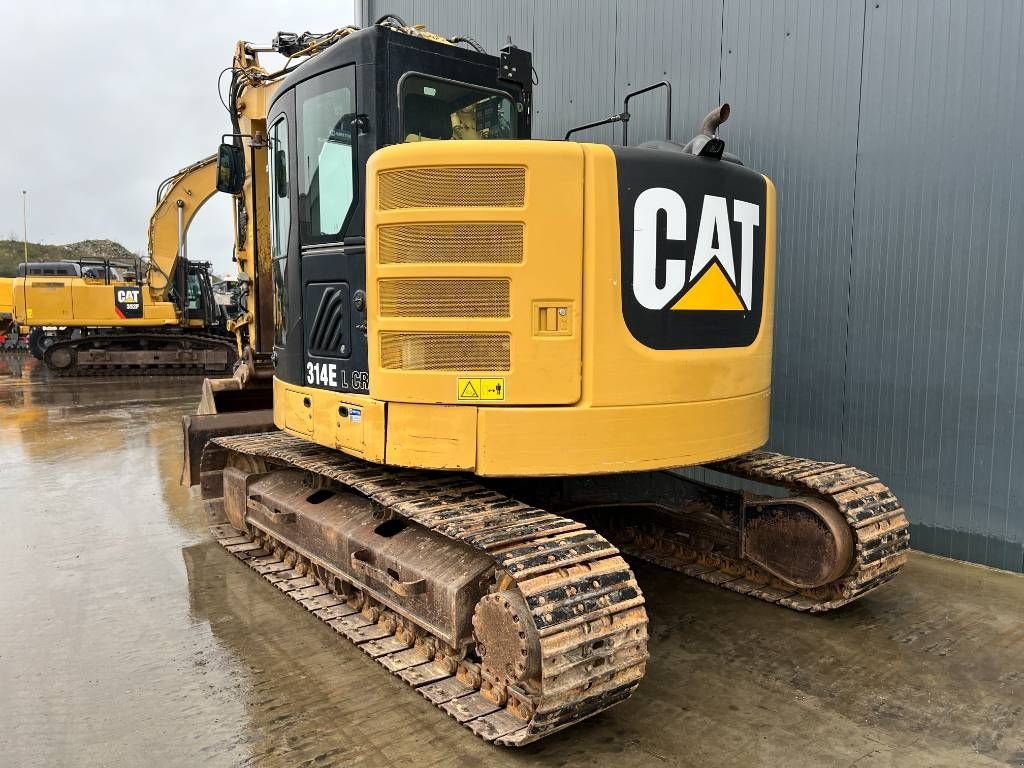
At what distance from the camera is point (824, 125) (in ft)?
21.1

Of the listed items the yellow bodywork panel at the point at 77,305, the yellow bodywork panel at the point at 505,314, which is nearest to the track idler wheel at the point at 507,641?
the yellow bodywork panel at the point at 505,314

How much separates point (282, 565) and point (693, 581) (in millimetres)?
2955

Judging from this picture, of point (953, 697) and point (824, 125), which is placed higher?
point (824, 125)

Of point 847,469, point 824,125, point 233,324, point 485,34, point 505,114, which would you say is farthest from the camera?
point 485,34

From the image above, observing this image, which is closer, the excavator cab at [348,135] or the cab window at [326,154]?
the excavator cab at [348,135]

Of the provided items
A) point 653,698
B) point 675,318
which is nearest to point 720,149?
point 675,318

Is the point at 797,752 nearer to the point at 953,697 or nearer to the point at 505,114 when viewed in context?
the point at 953,697

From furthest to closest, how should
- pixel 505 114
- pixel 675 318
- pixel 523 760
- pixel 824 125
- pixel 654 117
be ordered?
pixel 654 117 < pixel 824 125 < pixel 505 114 < pixel 675 318 < pixel 523 760

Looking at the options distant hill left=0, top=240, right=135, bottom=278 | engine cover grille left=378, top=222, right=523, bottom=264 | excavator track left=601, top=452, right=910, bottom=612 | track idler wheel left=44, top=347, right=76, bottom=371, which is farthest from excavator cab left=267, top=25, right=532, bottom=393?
distant hill left=0, top=240, right=135, bottom=278

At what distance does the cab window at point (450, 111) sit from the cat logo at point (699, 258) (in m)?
1.22

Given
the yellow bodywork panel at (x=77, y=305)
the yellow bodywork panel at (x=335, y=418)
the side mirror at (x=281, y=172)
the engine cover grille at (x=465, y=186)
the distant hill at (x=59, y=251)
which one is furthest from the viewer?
the distant hill at (x=59, y=251)

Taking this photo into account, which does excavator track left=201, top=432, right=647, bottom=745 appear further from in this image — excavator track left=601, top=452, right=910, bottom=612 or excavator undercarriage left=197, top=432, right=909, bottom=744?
excavator track left=601, top=452, right=910, bottom=612

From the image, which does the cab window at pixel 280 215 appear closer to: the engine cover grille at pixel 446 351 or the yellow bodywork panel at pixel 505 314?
the yellow bodywork panel at pixel 505 314

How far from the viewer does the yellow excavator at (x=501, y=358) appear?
352cm
